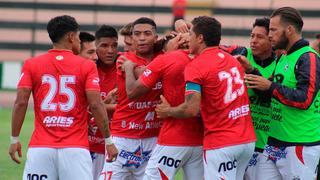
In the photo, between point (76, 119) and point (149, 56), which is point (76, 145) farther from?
point (149, 56)

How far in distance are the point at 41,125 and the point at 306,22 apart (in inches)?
945

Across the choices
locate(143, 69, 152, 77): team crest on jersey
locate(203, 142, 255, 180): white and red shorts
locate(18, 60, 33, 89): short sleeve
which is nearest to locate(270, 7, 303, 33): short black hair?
locate(203, 142, 255, 180): white and red shorts

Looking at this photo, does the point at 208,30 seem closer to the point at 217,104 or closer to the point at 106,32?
the point at 217,104

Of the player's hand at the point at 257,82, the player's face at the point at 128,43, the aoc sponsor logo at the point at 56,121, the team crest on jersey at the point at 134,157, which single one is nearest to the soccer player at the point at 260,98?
the player's hand at the point at 257,82

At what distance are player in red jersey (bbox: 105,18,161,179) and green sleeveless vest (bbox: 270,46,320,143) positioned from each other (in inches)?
59.5

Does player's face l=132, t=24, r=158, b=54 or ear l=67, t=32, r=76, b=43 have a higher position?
ear l=67, t=32, r=76, b=43

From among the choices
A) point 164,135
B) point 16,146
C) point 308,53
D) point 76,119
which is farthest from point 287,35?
point 16,146

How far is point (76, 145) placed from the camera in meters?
8.73

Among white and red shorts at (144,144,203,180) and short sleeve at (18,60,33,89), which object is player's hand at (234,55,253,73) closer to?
white and red shorts at (144,144,203,180)

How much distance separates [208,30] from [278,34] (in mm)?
773

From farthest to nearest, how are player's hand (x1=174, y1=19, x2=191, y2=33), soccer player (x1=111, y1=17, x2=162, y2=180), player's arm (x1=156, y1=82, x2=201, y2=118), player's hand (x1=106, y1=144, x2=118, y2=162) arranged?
soccer player (x1=111, y1=17, x2=162, y2=180) < player's hand (x1=174, y1=19, x2=191, y2=33) < player's hand (x1=106, y1=144, x2=118, y2=162) < player's arm (x1=156, y1=82, x2=201, y2=118)

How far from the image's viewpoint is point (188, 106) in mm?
8602

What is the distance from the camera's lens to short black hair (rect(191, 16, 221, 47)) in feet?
29.0

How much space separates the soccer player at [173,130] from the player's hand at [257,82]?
2.24 feet
